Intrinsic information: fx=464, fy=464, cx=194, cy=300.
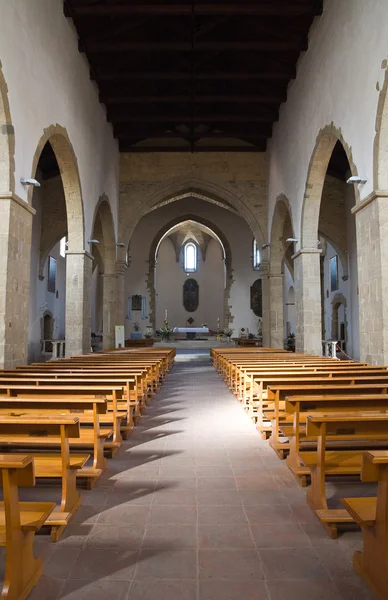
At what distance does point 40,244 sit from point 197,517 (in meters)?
16.3

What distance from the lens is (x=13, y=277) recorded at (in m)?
7.26

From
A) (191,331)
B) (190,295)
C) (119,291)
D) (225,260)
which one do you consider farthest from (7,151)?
(190,295)

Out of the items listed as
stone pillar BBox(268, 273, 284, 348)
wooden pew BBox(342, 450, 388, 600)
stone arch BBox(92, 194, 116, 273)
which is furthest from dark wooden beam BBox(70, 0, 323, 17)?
wooden pew BBox(342, 450, 388, 600)

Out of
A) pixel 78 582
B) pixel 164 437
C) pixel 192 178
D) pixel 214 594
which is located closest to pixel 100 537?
pixel 78 582

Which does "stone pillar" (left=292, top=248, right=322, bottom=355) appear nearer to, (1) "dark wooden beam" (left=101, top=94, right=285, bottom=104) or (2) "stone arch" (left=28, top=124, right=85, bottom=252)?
(1) "dark wooden beam" (left=101, top=94, right=285, bottom=104)

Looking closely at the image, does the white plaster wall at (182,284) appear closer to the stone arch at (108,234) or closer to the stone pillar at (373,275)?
the stone arch at (108,234)

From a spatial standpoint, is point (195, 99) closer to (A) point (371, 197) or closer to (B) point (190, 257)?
(A) point (371, 197)

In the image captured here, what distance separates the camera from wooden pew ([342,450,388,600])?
6.68 feet

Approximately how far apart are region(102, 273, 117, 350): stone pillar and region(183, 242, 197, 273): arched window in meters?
15.5

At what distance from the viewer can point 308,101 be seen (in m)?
11.4

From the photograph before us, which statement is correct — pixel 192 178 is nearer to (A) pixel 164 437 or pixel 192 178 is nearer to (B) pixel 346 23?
(B) pixel 346 23

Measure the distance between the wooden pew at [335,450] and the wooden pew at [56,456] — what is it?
4.94ft

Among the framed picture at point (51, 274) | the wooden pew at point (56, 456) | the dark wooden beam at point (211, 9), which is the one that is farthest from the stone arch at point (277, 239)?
the wooden pew at point (56, 456)

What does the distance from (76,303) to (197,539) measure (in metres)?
9.89
